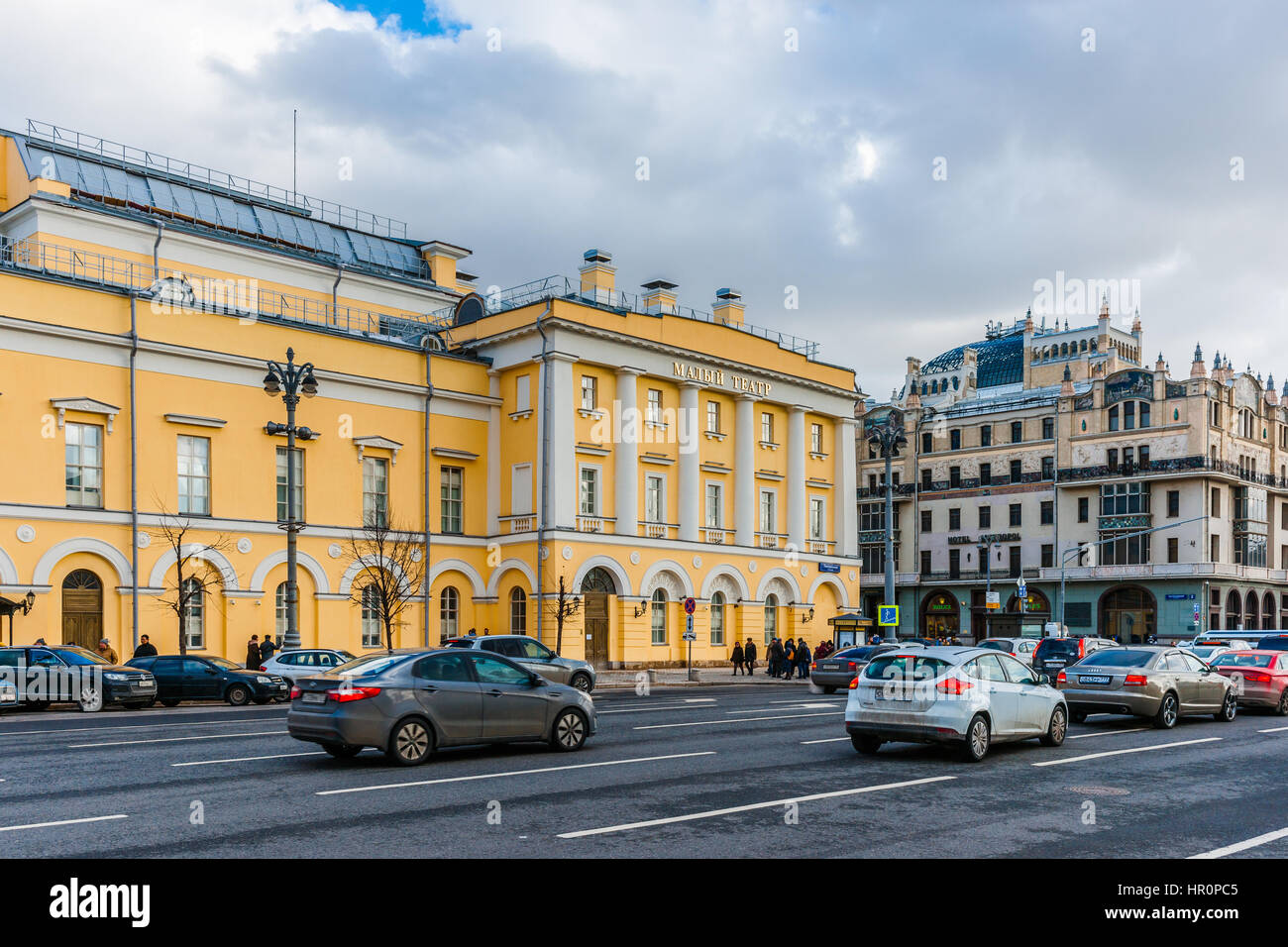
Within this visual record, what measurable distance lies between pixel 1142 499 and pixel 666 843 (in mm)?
72139

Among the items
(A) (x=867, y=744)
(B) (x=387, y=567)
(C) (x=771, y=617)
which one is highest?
(B) (x=387, y=567)

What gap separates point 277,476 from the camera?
41750 mm

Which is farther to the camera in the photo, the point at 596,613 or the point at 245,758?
the point at 596,613

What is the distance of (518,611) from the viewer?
47656 millimetres

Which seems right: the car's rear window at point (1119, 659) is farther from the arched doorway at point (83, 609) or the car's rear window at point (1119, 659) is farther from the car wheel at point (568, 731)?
the arched doorway at point (83, 609)

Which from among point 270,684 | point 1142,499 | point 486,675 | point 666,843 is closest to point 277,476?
point 270,684

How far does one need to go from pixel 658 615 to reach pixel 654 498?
5032 millimetres

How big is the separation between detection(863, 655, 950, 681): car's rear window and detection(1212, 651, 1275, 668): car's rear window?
41.8 feet

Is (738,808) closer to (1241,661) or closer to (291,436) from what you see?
(1241,661)

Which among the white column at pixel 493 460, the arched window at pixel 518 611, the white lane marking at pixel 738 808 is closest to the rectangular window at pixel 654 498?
the white column at pixel 493 460

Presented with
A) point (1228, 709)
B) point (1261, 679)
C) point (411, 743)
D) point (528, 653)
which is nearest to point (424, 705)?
point (411, 743)

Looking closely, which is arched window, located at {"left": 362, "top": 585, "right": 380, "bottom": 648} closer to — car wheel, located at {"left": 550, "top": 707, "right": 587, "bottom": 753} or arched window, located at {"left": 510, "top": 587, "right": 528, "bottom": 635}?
arched window, located at {"left": 510, "top": 587, "right": 528, "bottom": 635}

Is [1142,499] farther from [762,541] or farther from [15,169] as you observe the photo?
[15,169]
